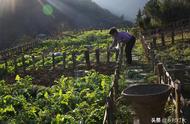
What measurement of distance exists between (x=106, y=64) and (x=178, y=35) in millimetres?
11742

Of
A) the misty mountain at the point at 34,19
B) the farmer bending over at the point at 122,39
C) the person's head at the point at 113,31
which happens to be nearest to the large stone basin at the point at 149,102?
the person's head at the point at 113,31

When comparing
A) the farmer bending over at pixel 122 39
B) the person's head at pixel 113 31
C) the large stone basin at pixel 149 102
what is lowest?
the large stone basin at pixel 149 102

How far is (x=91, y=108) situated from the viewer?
32.5ft

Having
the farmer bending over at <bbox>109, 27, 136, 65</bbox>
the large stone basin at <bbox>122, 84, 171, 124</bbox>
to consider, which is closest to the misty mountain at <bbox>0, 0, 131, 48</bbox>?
the farmer bending over at <bbox>109, 27, 136, 65</bbox>

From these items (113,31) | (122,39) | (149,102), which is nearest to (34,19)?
(122,39)

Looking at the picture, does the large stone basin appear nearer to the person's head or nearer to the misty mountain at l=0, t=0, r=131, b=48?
the person's head

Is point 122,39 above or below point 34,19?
below

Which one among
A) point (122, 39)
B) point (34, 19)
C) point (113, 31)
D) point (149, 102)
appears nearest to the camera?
point (149, 102)

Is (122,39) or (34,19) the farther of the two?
(34,19)

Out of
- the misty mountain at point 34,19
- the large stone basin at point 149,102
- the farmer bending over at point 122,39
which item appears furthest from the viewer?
the misty mountain at point 34,19

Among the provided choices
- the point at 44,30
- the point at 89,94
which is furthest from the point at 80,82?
the point at 44,30

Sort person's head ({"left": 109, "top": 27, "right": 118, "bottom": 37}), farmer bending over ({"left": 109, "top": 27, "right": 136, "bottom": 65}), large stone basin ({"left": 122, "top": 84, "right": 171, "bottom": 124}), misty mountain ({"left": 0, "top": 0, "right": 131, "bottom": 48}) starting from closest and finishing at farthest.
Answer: large stone basin ({"left": 122, "top": 84, "right": 171, "bottom": 124}), person's head ({"left": 109, "top": 27, "right": 118, "bottom": 37}), farmer bending over ({"left": 109, "top": 27, "right": 136, "bottom": 65}), misty mountain ({"left": 0, "top": 0, "right": 131, "bottom": 48})

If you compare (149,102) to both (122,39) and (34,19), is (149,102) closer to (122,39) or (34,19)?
(122,39)

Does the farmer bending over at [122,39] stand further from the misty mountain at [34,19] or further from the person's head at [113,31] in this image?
the misty mountain at [34,19]
